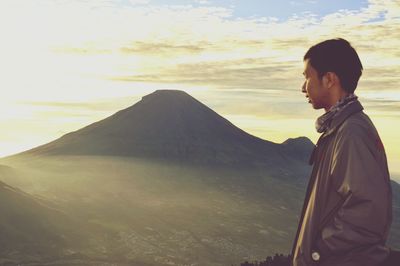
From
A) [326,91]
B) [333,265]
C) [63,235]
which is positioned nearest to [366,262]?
[333,265]

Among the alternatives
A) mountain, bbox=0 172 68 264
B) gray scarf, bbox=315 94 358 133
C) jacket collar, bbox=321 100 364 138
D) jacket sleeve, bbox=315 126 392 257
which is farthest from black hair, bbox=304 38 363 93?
mountain, bbox=0 172 68 264

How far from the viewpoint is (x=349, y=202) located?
180 inches

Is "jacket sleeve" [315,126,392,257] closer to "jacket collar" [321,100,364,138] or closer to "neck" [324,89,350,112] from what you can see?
"jacket collar" [321,100,364,138]

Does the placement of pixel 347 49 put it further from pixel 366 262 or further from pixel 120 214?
pixel 120 214

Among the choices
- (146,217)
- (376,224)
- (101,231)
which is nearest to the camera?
(376,224)

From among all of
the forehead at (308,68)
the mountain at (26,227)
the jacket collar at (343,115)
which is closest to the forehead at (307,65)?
the forehead at (308,68)

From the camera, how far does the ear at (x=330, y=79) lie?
5.14 metres

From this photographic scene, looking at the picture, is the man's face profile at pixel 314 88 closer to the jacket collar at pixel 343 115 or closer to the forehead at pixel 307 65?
the forehead at pixel 307 65

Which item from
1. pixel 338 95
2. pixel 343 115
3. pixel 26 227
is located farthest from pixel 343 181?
pixel 26 227

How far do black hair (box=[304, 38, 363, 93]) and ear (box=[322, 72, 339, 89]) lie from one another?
3 cm

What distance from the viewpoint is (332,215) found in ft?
15.5

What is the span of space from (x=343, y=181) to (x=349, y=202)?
185 millimetres

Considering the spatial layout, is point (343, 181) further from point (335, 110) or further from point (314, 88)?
point (314, 88)

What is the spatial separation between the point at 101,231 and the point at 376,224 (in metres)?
163
